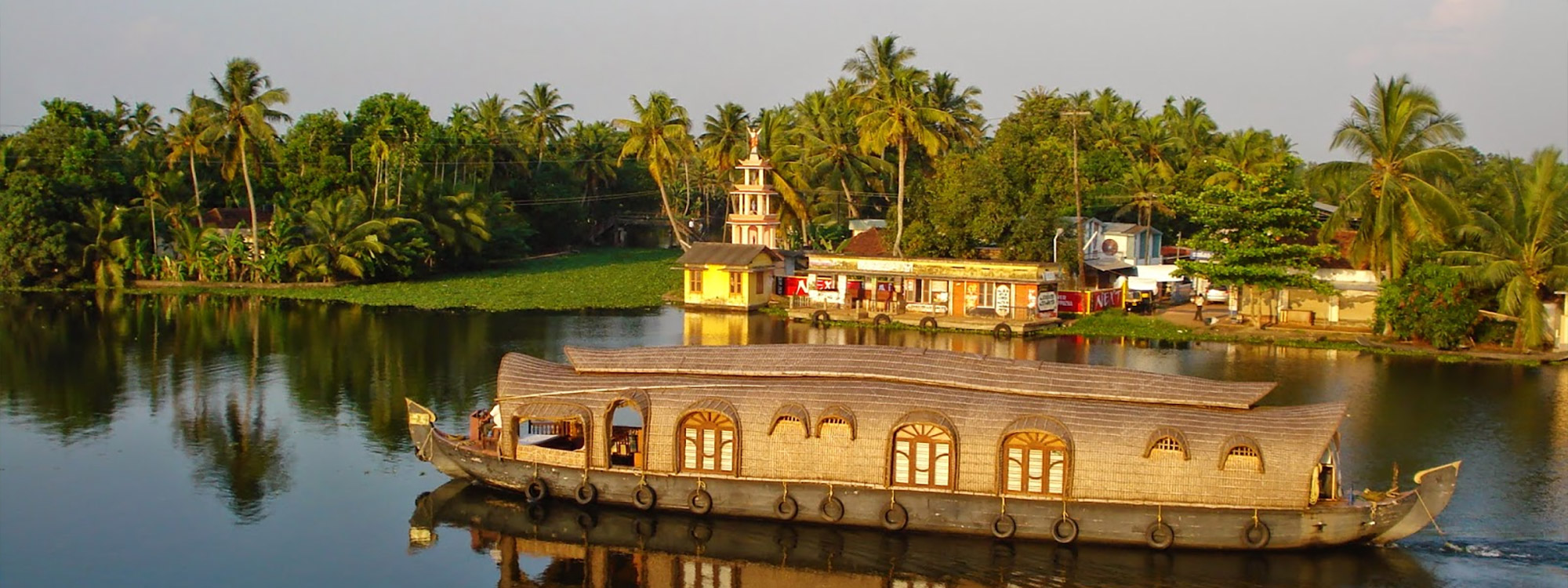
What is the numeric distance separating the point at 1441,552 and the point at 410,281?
39.4 meters

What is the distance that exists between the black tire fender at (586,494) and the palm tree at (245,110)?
34.0m

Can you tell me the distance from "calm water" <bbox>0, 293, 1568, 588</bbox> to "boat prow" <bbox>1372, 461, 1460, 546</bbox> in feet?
1.27

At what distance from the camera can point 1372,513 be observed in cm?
1554

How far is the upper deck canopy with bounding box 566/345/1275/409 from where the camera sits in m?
16.7

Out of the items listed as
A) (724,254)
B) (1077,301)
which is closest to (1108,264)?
(1077,301)

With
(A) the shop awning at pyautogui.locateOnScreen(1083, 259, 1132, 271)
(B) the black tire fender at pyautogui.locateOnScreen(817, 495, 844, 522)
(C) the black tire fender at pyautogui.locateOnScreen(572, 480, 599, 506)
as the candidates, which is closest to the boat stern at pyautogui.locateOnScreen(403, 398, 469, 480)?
(C) the black tire fender at pyautogui.locateOnScreen(572, 480, 599, 506)

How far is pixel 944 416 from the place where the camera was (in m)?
16.5

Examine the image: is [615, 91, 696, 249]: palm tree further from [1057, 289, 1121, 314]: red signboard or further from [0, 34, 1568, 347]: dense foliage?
[1057, 289, 1121, 314]: red signboard

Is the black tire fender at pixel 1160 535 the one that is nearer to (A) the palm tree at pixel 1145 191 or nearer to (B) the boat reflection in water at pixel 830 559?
(B) the boat reflection in water at pixel 830 559

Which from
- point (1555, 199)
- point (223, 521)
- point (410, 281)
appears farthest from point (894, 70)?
point (223, 521)

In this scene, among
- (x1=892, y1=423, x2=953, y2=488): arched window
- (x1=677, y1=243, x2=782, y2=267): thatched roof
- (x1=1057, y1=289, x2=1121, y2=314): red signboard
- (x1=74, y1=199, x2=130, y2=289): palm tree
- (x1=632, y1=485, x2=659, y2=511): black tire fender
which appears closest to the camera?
(x1=892, y1=423, x2=953, y2=488): arched window

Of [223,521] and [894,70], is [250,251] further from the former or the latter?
[223,521]

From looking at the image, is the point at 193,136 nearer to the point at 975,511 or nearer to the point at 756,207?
the point at 756,207

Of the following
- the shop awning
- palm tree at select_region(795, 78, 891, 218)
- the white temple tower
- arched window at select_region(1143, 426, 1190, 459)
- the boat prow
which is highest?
palm tree at select_region(795, 78, 891, 218)
